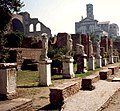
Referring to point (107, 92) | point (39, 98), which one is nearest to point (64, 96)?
point (39, 98)

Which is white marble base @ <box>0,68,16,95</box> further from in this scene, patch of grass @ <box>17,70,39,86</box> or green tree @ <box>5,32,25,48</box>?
green tree @ <box>5,32,25,48</box>

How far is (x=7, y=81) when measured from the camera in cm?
638

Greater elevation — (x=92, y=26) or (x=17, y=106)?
(x=92, y=26)

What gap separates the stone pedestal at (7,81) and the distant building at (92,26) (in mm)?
100616

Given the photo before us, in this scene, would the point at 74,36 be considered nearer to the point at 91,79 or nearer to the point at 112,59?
the point at 112,59

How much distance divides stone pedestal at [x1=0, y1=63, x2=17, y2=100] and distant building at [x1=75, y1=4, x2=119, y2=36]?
330 ft

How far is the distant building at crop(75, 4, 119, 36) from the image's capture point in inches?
4405

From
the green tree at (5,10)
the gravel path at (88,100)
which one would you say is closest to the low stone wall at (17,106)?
the gravel path at (88,100)

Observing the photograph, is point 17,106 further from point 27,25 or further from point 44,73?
point 27,25

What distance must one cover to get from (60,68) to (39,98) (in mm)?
7592

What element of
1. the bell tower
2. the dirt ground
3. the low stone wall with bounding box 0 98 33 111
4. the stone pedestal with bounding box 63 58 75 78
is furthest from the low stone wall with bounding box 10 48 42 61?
the bell tower

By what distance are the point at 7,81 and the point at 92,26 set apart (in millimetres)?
111891

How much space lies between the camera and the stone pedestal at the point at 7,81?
6.24 m

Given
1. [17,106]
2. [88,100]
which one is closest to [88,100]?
[88,100]
